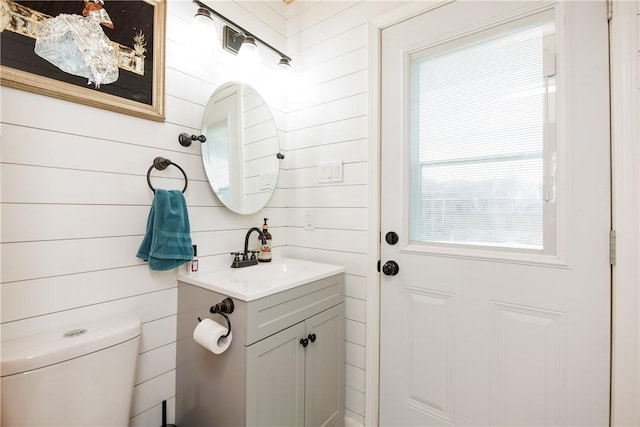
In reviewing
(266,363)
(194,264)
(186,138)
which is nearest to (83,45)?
(186,138)

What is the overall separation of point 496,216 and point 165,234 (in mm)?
1328

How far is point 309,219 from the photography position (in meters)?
1.72

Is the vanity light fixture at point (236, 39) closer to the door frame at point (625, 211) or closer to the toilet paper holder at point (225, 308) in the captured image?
the toilet paper holder at point (225, 308)

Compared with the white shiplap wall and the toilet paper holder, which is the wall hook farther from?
the toilet paper holder

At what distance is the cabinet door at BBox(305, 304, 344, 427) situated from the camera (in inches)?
51.4

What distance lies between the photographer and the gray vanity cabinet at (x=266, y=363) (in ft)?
3.42

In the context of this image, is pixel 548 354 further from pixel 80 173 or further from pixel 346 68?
pixel 80 173

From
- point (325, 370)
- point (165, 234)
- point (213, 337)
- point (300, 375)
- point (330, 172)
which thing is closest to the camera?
point (213, 337)

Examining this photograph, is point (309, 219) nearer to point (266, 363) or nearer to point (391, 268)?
point (391, 268)

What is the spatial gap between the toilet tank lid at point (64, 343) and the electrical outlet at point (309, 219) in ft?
3.12

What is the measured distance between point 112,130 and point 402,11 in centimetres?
139

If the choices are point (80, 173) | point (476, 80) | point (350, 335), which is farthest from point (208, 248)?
point (476, 80)

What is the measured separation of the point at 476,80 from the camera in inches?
47.9

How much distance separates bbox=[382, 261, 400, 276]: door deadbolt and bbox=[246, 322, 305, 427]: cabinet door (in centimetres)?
48
